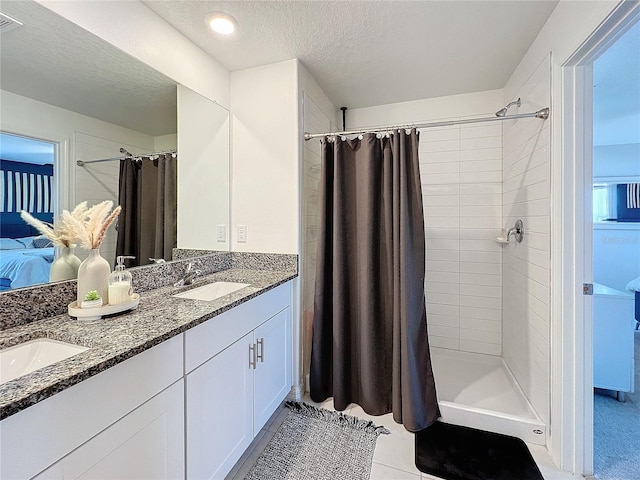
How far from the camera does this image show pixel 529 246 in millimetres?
1857

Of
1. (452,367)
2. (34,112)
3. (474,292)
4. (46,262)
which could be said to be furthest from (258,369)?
(474,292)

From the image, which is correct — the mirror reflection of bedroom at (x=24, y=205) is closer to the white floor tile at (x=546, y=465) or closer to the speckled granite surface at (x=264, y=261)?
the speckled granite surface at (x=264, y=261)

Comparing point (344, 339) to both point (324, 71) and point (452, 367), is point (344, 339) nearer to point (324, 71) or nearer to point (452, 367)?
point (452, 367)

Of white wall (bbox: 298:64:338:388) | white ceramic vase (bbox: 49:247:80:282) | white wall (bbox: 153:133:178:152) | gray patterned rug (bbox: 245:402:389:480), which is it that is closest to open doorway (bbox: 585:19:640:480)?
gray patterned rug (bbox: 245:402:389:480)

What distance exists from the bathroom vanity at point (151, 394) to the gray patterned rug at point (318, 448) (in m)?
0.18

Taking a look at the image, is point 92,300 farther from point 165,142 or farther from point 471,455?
point 471,455

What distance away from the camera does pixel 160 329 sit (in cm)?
102

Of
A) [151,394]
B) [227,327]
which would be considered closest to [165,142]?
[227,327]

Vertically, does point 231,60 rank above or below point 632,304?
above

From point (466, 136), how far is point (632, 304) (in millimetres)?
1713

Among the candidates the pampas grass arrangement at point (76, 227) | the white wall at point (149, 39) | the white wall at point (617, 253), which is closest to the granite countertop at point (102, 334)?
the pampas grass arrangement at point (76, 227)

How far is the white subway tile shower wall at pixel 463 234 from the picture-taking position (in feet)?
8.21

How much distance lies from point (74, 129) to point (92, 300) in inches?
31.7

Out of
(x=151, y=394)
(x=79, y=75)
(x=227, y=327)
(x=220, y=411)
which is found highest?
(x=79, y=75)
